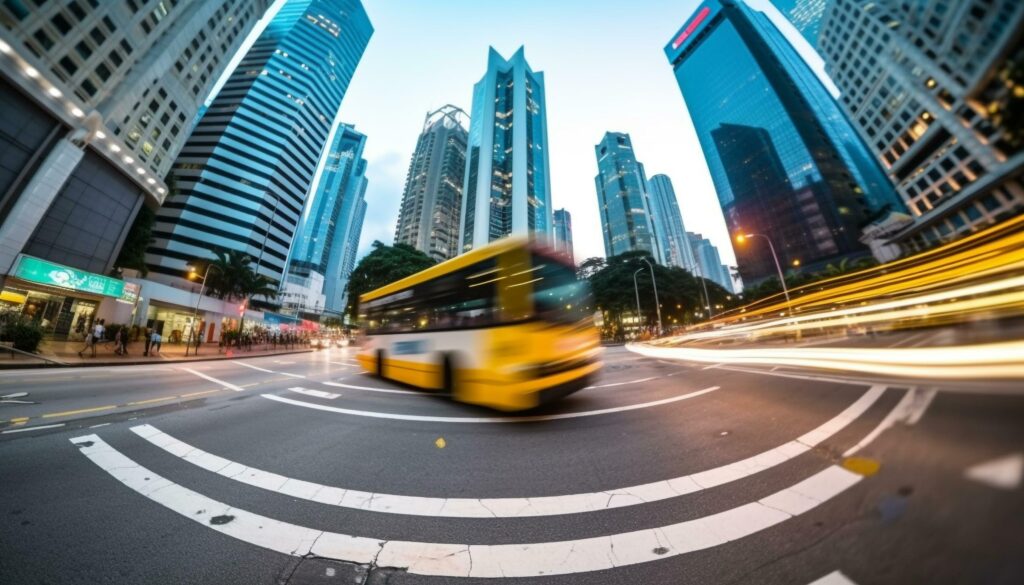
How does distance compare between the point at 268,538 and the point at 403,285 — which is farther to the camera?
the point at 403,285

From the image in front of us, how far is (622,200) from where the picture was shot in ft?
357

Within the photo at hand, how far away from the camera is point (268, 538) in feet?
6.55

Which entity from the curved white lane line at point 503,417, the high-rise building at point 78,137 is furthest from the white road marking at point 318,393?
the high-rise building at point 78,137

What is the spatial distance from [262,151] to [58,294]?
43.4 metres

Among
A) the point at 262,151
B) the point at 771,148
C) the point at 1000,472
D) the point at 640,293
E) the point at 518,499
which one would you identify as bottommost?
the point at 518,499

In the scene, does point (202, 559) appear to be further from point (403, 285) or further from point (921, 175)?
point (921, 175)

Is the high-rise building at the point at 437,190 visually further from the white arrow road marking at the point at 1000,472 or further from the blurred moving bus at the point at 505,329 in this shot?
Result: the white arrow road marking at the point at 1000,472

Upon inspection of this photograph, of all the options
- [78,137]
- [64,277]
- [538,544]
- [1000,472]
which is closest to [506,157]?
[78,137]

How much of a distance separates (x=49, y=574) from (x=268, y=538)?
99 centimetres

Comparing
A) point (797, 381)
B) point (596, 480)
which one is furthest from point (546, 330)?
point (797, 381)

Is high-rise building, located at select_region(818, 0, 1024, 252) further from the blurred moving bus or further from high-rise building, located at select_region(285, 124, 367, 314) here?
high-rise building, located at select_region(285, 124, 367, 314)

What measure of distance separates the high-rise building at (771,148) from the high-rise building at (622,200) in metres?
22.8

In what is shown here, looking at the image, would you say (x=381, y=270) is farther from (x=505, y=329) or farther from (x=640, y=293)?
(x=640, y=293)

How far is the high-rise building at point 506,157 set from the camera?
78.6 m
